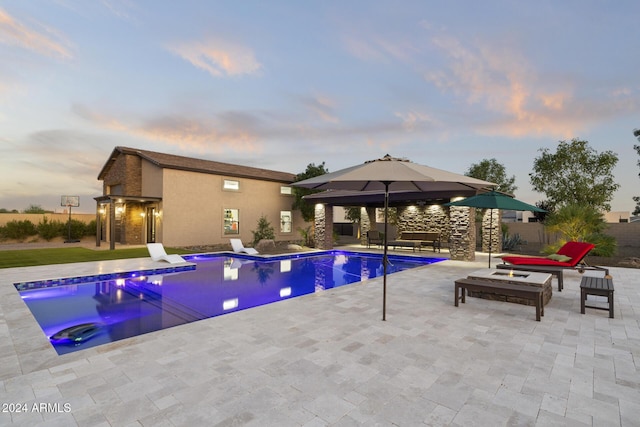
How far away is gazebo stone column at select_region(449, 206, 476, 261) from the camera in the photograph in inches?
504

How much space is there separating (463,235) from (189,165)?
48.5 ft

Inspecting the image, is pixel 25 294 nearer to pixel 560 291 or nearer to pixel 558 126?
pixel 560 291

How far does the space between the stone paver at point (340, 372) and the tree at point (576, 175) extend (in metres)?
15.2

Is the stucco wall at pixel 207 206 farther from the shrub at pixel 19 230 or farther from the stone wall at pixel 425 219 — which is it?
the shrub at pixel 19 230

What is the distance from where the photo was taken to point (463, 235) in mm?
12906

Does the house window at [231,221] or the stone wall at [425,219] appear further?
the house window at [231,221]

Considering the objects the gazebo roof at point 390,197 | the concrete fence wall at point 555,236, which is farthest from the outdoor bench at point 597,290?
the concrete fence wall at point 555,236

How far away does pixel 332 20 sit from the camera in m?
12.0

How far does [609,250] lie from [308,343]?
14.3 metres

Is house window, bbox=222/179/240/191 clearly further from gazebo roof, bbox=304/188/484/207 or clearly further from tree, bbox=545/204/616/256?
tree, bbox=545/204/616/256

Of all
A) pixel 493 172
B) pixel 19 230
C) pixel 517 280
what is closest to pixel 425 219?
pixel 493 172

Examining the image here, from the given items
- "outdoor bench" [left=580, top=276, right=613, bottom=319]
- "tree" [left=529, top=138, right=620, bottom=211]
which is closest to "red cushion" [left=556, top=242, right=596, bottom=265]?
"outdoor bench" [left=580, top=276, right=613, bottom=319]

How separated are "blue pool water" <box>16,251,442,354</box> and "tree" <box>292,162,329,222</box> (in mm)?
8514

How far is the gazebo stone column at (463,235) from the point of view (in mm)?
12789
